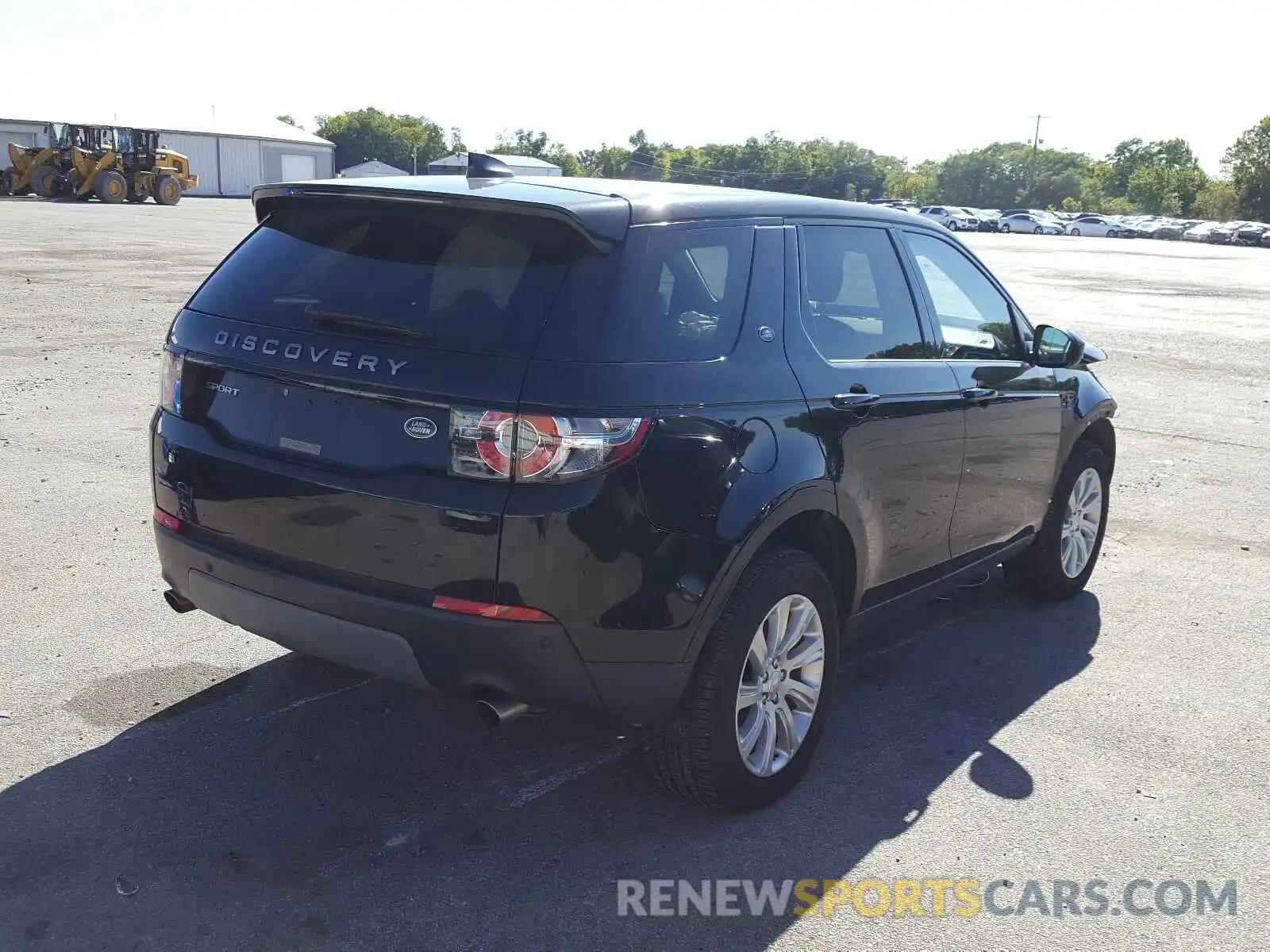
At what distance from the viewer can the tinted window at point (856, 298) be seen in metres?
4.12

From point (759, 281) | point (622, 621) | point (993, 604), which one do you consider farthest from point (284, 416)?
point (993, 604)

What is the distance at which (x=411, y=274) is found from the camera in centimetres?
353

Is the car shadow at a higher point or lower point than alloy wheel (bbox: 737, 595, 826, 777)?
lower

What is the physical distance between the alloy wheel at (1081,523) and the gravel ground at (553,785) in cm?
23

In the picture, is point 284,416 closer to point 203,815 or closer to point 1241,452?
point 203,815

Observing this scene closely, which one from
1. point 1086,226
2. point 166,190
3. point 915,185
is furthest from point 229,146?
point 915,185

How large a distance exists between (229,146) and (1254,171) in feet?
242

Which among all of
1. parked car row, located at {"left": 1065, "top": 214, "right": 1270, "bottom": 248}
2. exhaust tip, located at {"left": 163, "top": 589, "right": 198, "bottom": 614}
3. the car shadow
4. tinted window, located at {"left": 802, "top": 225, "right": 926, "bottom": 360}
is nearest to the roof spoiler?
tinted window, located at {"left": 802, "top": 225, "right": 926, "bottom": 360}

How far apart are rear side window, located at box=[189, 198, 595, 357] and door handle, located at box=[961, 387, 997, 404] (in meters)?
2.02

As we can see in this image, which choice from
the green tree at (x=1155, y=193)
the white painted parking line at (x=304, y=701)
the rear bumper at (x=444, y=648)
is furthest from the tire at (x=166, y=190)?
the green tree at (x=1155, y=193)

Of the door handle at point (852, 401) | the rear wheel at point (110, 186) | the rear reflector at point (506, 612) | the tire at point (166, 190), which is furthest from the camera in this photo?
the tire at point (166, 190)

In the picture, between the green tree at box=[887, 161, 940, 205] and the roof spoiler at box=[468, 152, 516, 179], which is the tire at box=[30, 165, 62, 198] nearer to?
the roof spoiler at box=[468, 152, 516, 179]

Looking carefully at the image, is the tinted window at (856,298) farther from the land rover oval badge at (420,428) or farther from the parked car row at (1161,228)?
the parked car row at (1161,228)

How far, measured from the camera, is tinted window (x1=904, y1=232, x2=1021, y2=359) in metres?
4.85
